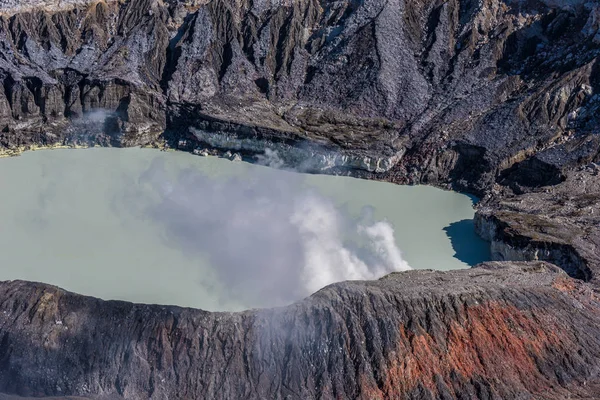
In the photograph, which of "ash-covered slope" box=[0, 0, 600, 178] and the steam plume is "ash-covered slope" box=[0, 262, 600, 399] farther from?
"ash-covered slope" box=[0, 0, 600, 178]

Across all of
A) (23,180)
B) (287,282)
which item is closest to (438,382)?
(287,282)

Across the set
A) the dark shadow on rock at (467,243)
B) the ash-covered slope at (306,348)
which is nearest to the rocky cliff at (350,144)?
the ash-covered slope at (306,348)

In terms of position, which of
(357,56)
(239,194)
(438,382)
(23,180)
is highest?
(357,56)

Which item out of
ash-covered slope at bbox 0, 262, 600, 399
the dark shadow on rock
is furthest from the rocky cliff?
the dark shadow on rock

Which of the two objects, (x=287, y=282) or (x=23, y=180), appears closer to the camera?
(x=287, y=282)

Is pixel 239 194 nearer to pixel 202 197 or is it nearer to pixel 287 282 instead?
pixel 202 197

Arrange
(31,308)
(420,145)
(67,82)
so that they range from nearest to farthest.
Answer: (31,308) → (420,145) → (67,82)

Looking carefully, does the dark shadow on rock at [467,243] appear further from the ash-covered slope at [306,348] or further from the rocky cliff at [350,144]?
the ash-covered slope at [306,348]
